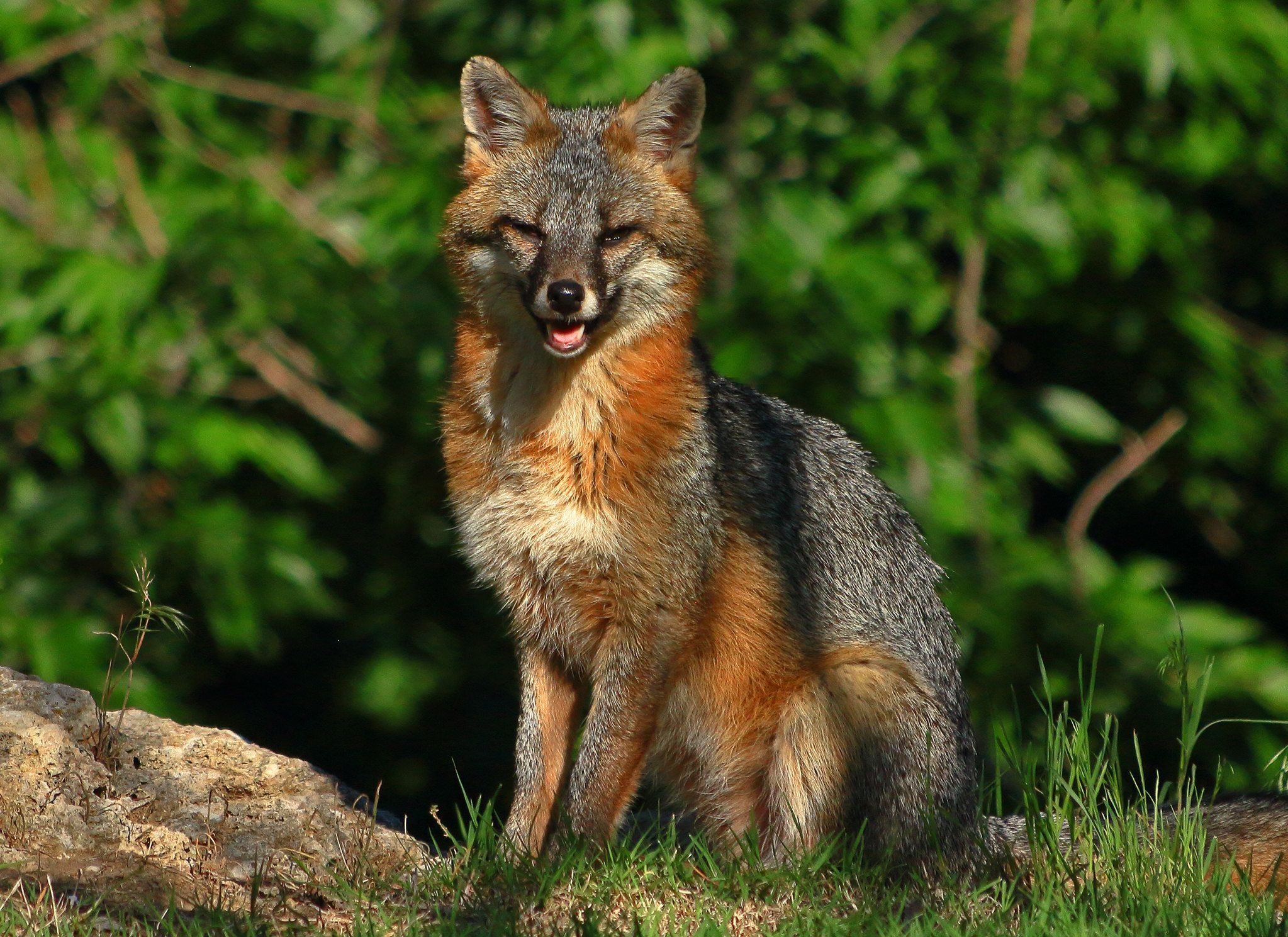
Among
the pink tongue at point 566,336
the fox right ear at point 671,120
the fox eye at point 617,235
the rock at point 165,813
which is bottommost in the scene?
the rock at point 165,813

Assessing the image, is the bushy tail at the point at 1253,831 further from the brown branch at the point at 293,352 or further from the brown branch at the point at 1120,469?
the brown branch at the point at 293,352

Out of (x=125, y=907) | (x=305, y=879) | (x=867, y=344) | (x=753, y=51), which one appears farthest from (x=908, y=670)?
(x=753, y=51)

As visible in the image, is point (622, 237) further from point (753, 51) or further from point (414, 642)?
point (414, 642)

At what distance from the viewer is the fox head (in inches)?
178

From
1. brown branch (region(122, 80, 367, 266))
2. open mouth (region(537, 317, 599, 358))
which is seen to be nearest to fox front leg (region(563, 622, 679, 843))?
open mouth (region(537, 317, 599, 358))

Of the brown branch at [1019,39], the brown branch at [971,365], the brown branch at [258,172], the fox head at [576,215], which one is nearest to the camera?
the fox head at [576,215]

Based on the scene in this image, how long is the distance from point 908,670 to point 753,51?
2717 millimetres

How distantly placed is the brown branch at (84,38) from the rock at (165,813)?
2.78 m

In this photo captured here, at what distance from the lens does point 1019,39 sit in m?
5.91

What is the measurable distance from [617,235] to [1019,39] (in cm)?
216

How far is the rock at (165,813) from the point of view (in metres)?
3.78

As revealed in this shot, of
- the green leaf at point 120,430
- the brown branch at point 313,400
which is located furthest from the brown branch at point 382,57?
the green leaf at point 120,430

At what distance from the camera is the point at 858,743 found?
441 centimetres

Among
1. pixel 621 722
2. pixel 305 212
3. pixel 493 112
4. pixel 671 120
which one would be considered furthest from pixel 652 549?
pixel 305 212
